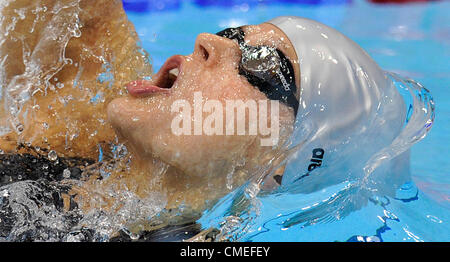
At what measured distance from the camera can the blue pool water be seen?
1.27 metres

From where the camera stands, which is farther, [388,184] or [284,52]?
[388,184]

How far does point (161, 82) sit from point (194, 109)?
17 cm

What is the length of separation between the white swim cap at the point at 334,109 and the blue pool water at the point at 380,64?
98mm

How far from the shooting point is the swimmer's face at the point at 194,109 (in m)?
1.08

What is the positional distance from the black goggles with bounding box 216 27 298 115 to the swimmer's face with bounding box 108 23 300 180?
13 millimetres

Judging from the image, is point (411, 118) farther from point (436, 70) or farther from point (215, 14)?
point (215, 14)

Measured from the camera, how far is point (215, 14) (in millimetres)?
4027

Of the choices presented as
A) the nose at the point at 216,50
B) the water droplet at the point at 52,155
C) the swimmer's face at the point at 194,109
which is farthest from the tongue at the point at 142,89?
the water droplet at the point at 52,155

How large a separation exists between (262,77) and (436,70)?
2094 millimetres

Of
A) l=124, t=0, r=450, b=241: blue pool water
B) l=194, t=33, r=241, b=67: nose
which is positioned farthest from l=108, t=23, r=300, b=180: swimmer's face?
l=124, t=0, r=450, b=241: blue pool water

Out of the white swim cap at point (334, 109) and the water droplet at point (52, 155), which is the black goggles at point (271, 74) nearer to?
the white swim cap at point (334, 109)

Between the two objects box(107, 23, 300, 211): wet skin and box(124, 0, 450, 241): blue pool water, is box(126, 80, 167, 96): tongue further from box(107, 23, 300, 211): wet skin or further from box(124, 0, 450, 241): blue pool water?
box(124, 0, 450, 241): blue pool water
